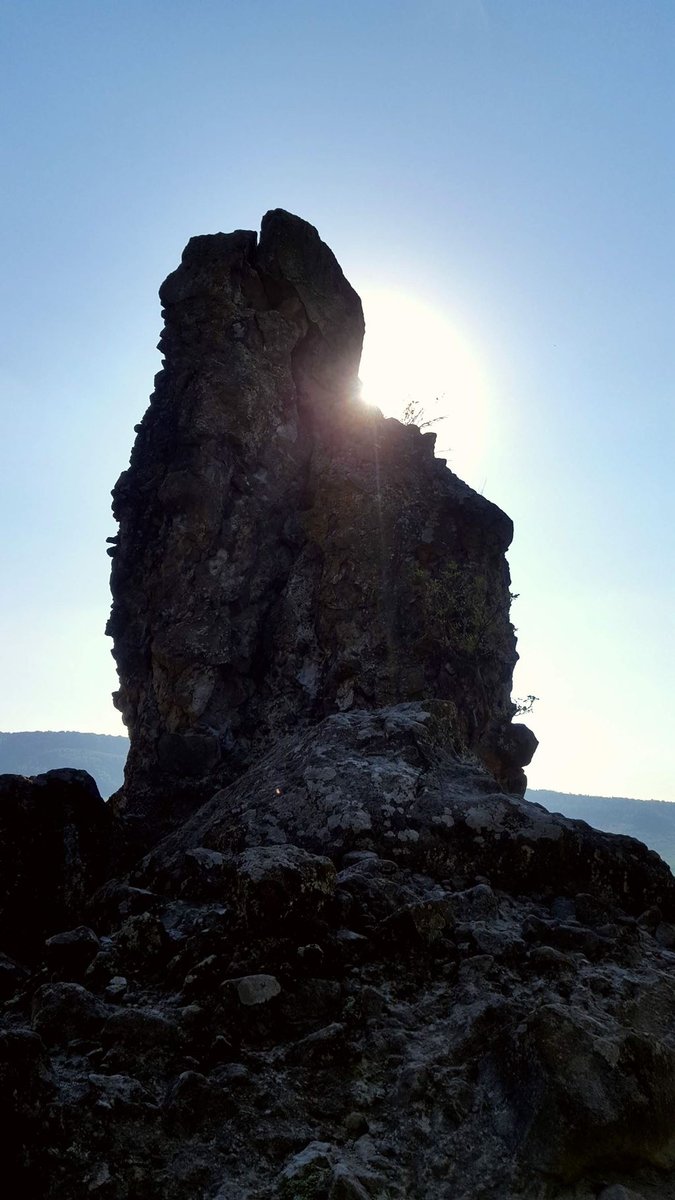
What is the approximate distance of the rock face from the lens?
14.8 metres

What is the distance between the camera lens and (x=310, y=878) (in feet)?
21.2

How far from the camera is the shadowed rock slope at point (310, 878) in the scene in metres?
4.40

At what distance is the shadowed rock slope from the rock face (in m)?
0.07

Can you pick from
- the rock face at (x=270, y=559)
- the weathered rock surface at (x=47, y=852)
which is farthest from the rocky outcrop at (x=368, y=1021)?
the rock face at (x=270, y=559)

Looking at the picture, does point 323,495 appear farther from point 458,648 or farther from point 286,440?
point 458,648

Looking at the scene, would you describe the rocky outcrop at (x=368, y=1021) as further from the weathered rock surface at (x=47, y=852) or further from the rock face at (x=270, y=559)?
the rock face at (x=270, y=559)

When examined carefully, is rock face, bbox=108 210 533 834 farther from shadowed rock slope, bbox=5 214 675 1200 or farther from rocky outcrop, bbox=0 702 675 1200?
rocky outcrop, bbox=0 702 675 1200

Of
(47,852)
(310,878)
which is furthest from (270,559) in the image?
(310,878)

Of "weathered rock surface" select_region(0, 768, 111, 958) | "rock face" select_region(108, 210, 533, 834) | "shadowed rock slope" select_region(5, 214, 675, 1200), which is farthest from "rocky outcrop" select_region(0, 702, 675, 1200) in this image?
"rock face" select_region(108, 210, 533, 834)

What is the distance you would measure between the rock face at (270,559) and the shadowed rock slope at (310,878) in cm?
7

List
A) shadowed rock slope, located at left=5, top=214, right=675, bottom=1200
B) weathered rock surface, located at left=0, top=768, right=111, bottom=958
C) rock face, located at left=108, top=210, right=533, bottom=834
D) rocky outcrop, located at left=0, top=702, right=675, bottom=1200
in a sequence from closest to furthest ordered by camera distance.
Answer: rocky outcrop, located at left=0, top=702, right=675, bottom=1200, shadowed rock slope, located at left=5, top=214, right=675, bottom=1200, weathered rock surface, located at left=0, top=768, right=111, bottom=958, rock face, located at left=108, top=210, right=533, bottom=834

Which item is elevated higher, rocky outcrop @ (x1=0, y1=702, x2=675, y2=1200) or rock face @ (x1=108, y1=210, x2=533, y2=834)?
rock face @ (x1=108, y1=210, x2=533, y2=834)

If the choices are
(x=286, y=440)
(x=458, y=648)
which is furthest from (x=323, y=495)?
Answer: (x=458, y=648)

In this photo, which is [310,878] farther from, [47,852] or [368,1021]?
[47,852]
